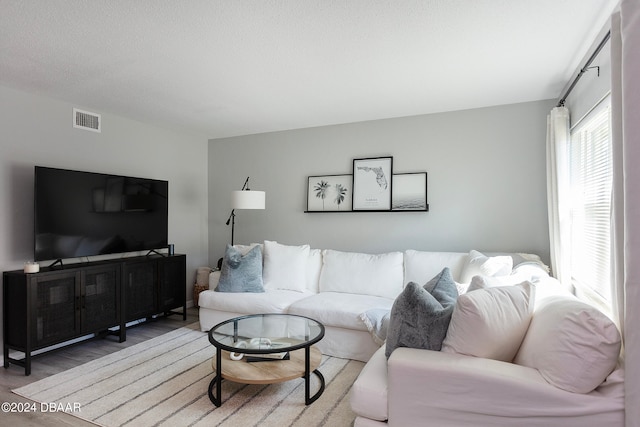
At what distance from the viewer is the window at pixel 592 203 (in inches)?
87.7

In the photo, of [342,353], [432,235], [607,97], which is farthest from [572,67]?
[342,353]

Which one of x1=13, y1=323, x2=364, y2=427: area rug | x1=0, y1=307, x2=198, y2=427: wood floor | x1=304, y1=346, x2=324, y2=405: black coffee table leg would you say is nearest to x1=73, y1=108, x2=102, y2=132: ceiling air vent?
x1=0, y1=307, x2=198, y2=427: wood floor

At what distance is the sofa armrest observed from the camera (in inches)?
54.5

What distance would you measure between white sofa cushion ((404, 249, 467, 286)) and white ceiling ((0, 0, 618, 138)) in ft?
5.06

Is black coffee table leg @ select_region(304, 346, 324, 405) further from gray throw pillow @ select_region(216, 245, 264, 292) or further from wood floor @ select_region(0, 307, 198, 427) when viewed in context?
gray throw pillow @ select_region(216, 245, 264, 292)

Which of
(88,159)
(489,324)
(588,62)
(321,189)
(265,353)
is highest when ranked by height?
(588,62)

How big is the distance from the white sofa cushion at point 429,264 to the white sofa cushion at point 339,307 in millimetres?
358

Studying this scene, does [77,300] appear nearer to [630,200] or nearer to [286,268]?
[286,268]

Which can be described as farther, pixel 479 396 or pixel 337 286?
pixel 337 286

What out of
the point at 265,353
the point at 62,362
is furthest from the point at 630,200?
the point at 62,362

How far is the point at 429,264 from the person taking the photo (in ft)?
11.5

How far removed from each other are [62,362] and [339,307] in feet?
7.91

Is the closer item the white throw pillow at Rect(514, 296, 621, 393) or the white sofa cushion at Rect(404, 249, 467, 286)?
the white throw pillow at Rect(514, 296, 621, 393)

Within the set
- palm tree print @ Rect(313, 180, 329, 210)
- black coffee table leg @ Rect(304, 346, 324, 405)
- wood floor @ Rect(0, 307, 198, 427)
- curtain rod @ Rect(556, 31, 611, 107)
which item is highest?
curtain rod @ Rect(556, 31, 611, 107)
